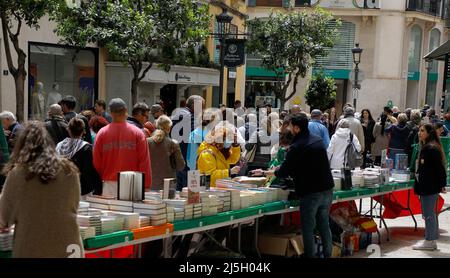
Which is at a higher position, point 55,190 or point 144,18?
point 144,18

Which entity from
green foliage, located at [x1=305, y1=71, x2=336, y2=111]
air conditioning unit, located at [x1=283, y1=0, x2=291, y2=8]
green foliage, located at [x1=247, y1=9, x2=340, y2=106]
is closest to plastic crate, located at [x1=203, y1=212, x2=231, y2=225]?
green foliage, located at [x1=247, y1=9, x2=340, y2=106]

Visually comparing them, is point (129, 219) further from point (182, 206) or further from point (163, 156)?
point (163, 156)

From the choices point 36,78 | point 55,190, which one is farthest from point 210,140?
point 36,78

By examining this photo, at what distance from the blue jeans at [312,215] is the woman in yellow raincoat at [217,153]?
1.12 meters

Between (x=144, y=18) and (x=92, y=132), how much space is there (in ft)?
25.5

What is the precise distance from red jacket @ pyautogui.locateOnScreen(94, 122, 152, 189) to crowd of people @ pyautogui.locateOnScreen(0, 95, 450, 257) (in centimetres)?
1

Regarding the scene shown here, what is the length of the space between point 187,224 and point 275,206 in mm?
1747

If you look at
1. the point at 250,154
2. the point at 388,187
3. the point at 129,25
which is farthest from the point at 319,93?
the point at 388,187

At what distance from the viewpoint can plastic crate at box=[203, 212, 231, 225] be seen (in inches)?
271

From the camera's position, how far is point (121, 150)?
286 inches

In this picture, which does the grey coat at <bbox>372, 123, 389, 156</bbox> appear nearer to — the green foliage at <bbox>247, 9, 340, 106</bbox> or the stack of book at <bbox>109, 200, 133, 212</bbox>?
the green foliage at <bbox>247, 9, 340, 106</bbox>

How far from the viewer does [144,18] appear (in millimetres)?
17047
